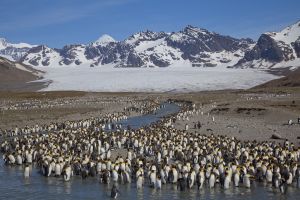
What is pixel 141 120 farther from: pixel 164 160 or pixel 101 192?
pixel 101 192

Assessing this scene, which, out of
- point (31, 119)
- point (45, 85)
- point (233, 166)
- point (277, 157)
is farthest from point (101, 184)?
point (45, 85)

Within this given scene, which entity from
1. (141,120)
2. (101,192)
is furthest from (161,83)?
(101,192)

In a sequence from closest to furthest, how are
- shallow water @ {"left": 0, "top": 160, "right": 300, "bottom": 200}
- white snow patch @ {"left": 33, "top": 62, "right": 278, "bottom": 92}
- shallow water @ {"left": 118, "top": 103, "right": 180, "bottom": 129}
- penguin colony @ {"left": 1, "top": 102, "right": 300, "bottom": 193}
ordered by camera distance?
shallow water @ {"left": 0, "top": 160, "right": 300, "bottom": 200}
penguin colony @ {"left": 1, "top": 102, "right": 300, "bottom": 193}
shallow water @ {"left": 118, "top": 103, "right": 180, "bottom": 129}
white snow patch @ {"left": 33, "top": 62, "right": 278, "bottom": 92}

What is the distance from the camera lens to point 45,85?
6801 inches

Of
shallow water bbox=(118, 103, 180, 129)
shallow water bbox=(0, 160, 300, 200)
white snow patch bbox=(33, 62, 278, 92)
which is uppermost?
white snow patch bbox=(33, 62, 278, 92)

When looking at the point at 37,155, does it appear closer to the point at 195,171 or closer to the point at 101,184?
the point at 101,184

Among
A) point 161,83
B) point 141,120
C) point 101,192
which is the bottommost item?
point 101,192

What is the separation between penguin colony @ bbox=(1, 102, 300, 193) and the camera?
2111 cm

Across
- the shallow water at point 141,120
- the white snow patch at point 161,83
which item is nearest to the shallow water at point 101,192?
the shallow water at point 141,120

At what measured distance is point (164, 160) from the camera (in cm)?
2464

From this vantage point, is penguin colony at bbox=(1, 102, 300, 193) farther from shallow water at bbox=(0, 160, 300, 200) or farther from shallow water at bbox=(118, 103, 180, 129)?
shallow water at bbox=(118, 103, 180, 129)

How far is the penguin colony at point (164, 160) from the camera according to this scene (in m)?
21.1

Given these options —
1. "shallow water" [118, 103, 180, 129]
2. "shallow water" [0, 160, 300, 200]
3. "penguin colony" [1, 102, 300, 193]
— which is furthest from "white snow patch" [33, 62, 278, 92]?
"shallow water" [0, 160, 300, 200]

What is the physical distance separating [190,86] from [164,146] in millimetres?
A: 130737
